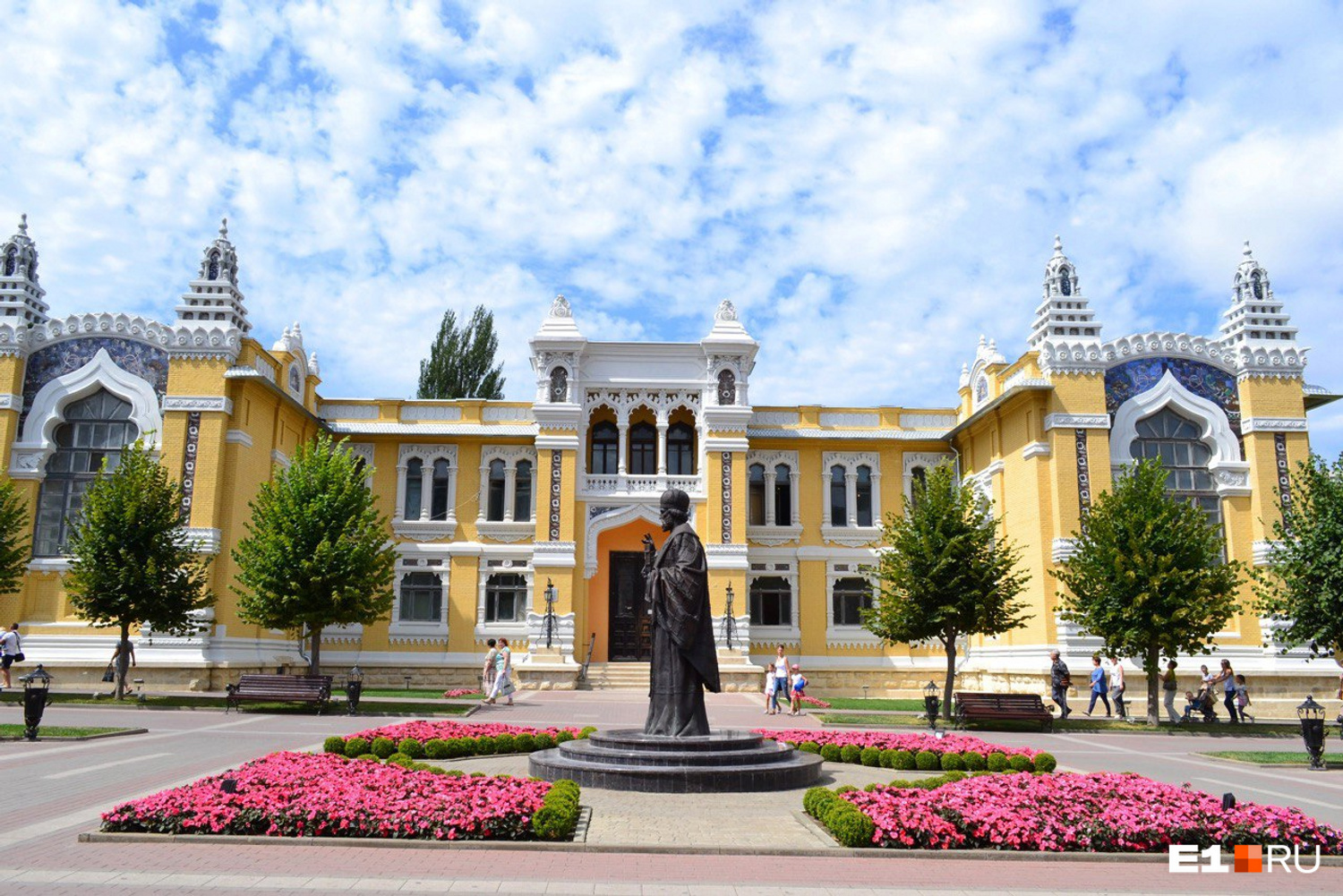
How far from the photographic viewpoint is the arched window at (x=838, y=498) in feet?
122

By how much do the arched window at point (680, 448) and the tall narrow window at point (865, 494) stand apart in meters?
6.53

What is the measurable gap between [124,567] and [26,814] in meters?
15.9

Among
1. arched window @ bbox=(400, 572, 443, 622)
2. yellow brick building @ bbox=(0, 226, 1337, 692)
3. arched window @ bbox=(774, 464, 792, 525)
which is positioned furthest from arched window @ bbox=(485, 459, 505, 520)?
arched window @ bbox=(774, 464, 792, 525)

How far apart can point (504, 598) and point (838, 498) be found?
13013 mm

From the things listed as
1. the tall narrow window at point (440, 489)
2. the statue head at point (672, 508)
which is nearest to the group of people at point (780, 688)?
the statue head at point (672, 508)

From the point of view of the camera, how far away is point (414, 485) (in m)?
36.8

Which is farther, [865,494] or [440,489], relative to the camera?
[865,494]

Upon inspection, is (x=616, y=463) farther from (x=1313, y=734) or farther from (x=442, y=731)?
(x=1313, y=734)

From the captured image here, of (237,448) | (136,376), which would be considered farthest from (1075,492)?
(136,376)

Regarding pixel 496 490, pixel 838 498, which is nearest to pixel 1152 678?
pixel 838 498

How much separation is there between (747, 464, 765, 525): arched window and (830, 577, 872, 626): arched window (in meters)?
3.83

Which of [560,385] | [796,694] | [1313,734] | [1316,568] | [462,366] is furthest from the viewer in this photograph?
[462,366]

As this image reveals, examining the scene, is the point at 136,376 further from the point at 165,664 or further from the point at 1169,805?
the point at 1169,805

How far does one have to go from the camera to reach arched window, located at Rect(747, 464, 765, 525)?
37.1 metres
